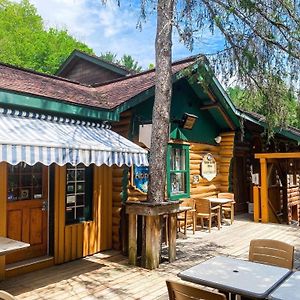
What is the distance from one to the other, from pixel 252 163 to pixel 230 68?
875 cm

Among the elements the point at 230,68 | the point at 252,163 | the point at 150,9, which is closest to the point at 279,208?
the point at 252,163

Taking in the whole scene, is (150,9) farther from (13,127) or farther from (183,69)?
(13,127)

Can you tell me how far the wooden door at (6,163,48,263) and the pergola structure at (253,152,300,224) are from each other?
8.33 m

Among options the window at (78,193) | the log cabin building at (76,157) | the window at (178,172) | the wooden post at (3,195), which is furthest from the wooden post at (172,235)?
the wooden post at (3,195)

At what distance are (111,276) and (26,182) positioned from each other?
8.69 ft

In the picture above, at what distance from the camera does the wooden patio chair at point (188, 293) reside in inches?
112

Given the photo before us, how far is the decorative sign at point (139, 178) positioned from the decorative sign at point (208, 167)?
148 inches

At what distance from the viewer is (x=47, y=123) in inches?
265

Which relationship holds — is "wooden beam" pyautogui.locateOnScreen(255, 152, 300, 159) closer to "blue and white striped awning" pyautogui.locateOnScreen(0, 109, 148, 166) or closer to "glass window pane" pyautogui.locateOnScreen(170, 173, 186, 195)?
"glass window pane" pyautogui.locateOnScreen(170, 173, 186, 195)

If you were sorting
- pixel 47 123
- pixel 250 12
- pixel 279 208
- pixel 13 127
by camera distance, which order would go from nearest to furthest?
pixel 13 127 < pixel 47 123 < pixel 250 12 < pixel 279 208

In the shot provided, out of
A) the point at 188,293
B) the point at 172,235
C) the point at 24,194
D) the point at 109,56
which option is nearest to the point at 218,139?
the point at 172,235

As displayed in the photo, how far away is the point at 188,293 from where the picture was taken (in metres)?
3.00

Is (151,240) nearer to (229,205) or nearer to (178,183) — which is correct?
(178,183)

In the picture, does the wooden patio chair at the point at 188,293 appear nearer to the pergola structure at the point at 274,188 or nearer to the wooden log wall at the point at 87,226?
the wooden log wall at the point at 87,226
